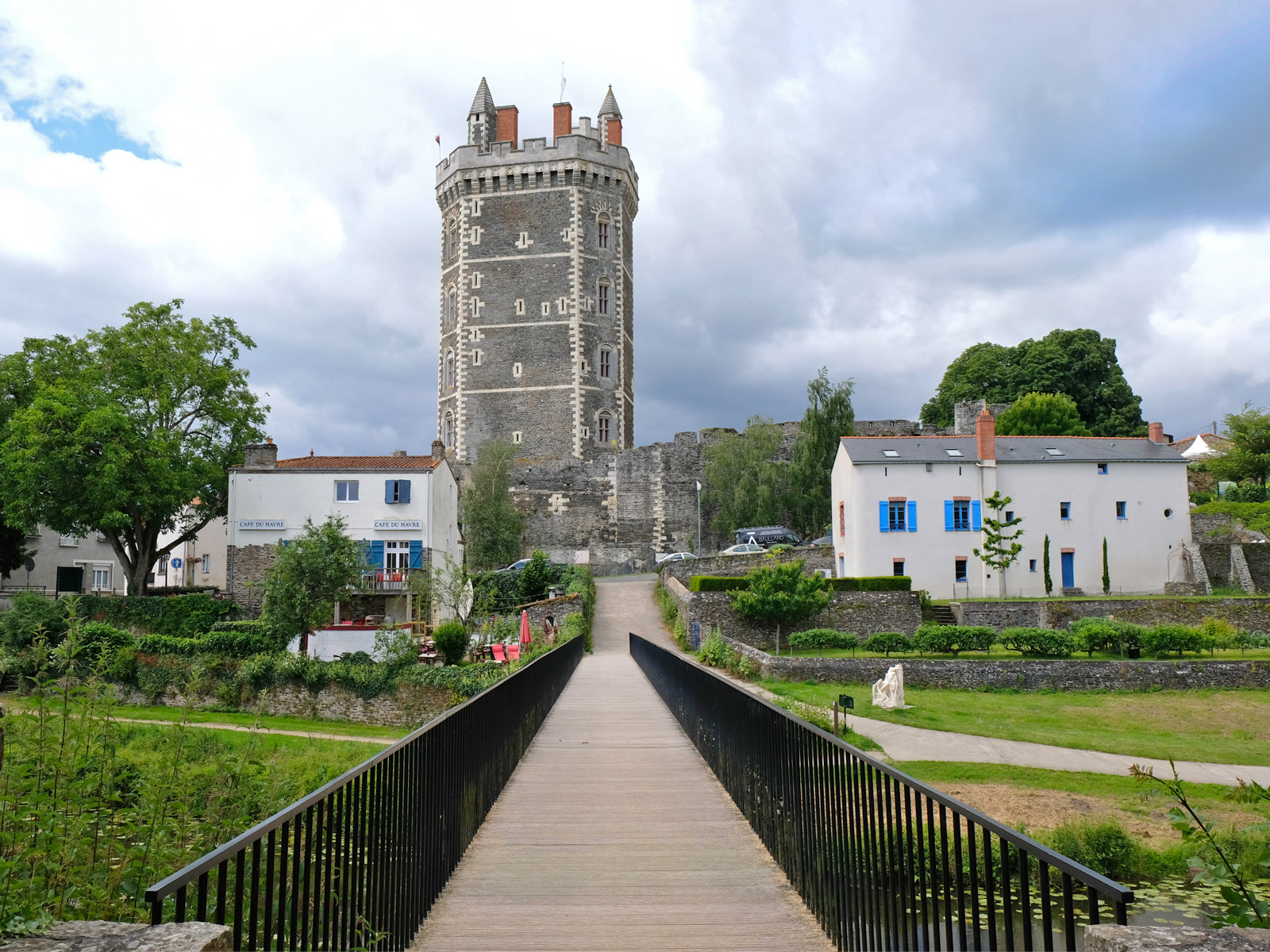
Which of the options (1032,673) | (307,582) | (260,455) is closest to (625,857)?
(1032,673)

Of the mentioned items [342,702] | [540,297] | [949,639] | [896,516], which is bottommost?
[342,702]

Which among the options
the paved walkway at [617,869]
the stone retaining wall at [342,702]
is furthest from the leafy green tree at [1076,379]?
the paved walkway at [617,869]

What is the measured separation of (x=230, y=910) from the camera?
7.10 metres

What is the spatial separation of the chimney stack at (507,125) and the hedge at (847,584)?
35282 mm

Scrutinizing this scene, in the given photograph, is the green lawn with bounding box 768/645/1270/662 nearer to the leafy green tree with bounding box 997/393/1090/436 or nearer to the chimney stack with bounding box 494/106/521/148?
the leafy green tree with bounding box 997/393/1090/436

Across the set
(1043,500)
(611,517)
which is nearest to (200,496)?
(611,517)

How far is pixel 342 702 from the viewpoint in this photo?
27703 mm

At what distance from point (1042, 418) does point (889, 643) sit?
104ft

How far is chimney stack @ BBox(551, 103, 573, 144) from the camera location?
5694 cm

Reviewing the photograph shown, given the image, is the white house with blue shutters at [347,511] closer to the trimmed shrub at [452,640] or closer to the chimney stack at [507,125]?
the trimmed shrub at [452,640]

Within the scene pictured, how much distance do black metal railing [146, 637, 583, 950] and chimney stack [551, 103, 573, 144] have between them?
54.7m

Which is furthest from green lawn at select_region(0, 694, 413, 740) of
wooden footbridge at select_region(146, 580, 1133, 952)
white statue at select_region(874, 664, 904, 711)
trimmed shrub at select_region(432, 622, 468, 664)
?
wooden footbridge at select_region(146, 580, 1133, 952)

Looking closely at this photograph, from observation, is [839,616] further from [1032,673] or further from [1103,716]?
[1103,716]

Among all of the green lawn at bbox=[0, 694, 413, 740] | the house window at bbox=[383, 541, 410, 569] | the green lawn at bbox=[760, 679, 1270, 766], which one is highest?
the house window at bbox=[383, 541, 410, 569]
